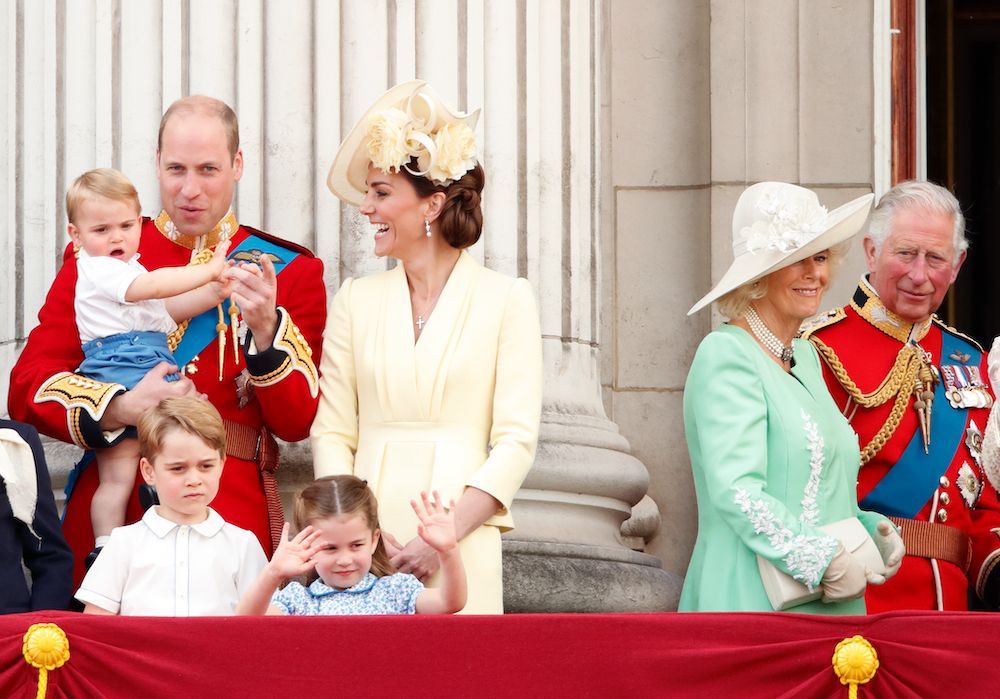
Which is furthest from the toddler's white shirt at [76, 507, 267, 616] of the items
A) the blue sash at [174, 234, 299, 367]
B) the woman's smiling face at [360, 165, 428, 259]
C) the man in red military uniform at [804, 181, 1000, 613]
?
the man in red military uniform at [804, 181, 1000, 613]

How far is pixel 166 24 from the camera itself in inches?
225

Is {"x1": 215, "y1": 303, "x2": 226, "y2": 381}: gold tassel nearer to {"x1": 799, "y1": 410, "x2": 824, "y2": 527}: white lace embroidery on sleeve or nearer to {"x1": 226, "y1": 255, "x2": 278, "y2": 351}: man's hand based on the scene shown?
{"x1": 226, "y1": 255, "x2": 278, "y2": 351}: man's hand

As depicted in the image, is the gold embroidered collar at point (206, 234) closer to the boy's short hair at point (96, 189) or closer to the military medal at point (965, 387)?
the boy's short hair at point (96, 189)

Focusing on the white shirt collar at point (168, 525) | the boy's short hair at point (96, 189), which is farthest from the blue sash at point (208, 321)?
the white shirt collar at point (168, 525)

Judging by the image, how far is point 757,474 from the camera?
4.77m

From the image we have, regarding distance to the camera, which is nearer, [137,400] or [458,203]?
[137,400]

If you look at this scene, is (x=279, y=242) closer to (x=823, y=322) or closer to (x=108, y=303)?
(x=108, y=303)

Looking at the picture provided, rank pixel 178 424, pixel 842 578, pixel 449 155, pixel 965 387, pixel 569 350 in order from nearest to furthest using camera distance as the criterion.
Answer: pixel 178 424 < pixel 842 578 < pixel 449 155 < pixel 965 387 < pixel 569 350

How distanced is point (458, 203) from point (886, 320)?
1213mm

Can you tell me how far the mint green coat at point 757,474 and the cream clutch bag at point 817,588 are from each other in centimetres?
3

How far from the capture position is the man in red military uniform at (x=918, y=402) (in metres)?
5.35

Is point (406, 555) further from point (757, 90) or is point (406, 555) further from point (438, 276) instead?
point (757, 90)

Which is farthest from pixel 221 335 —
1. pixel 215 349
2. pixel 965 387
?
pixel 965 387

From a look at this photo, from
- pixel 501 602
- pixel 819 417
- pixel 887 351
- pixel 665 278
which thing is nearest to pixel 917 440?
pixel 887 351
